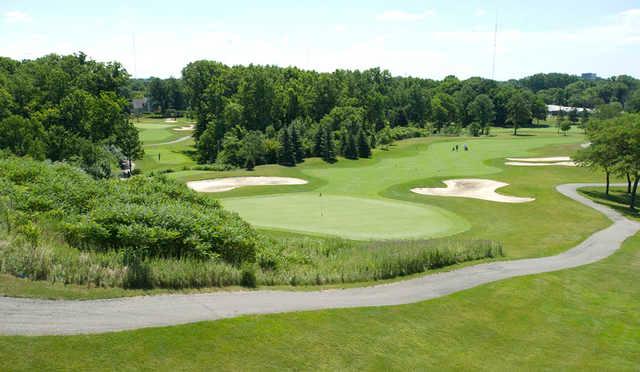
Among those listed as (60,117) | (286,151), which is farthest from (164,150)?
(60,117)

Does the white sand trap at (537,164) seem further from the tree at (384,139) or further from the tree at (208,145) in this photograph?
the tree at (208,145)

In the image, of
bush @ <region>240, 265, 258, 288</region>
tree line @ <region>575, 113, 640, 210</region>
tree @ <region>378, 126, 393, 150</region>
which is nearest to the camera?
bush @ <region>240, 265, 258, 288</region>

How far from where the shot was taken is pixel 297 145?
7344 cm

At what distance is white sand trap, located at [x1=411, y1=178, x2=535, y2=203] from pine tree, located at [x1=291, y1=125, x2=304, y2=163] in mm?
26191

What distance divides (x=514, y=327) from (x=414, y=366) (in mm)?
4947

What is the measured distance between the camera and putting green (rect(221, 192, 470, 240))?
3075cm

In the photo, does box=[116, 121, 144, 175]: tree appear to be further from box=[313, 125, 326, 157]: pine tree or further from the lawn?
the lawn

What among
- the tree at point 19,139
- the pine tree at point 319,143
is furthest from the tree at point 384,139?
the tree at point 19,139

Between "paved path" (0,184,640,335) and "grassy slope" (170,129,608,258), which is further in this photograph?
"grassy slope" (170,129,608,258)

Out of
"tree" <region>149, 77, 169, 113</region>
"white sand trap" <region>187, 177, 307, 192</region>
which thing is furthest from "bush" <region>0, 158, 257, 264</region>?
"tree" <region>149, 77, 169, 113</region>

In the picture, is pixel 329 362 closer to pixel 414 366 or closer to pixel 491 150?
pixel 414 366

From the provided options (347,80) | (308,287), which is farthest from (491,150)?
(308,287)

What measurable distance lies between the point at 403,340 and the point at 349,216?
2210 cm

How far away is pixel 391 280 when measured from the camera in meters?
18.6
